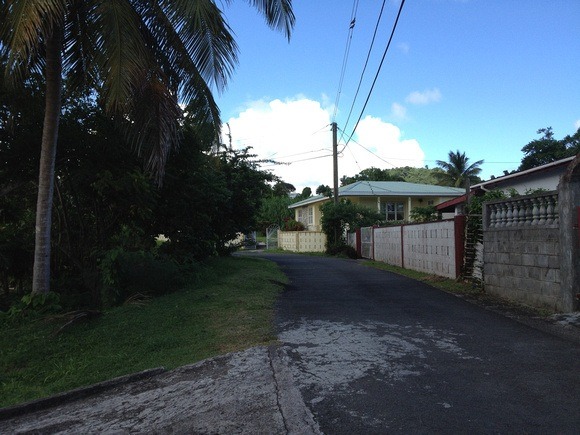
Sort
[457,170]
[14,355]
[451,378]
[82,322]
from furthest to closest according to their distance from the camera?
[457,170] < [82,322] < [14,355] < [451,378]

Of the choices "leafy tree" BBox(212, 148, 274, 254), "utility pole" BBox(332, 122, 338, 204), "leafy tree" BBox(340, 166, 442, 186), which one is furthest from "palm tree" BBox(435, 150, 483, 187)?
"leafy tree" BBox(212, 148, 274, 254)

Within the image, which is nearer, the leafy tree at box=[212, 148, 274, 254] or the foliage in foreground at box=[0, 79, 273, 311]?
the foliage in foreground at box=[0, 79, 273, 311]

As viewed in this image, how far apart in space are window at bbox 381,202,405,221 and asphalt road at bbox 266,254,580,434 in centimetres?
2693

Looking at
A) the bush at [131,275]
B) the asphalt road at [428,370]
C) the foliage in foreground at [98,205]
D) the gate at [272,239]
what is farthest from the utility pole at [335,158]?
the asphalt road at [428,370]

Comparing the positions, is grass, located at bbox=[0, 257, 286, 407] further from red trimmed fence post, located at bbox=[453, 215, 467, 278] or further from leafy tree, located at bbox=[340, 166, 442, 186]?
leafy tree, located at bbox=[340, 166, 442, 186]

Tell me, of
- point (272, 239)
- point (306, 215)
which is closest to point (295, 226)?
point (306, 215)

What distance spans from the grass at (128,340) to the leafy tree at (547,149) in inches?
1161

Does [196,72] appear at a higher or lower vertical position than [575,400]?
higher

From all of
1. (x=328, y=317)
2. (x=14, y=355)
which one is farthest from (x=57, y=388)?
(x=328, y=317)

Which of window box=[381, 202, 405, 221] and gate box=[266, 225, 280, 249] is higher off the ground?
window box=[381, 202, 405, 221]

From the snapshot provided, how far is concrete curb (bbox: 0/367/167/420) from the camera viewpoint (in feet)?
15.5

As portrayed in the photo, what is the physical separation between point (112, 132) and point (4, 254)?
4.22m

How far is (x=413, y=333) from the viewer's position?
6641 millimetres

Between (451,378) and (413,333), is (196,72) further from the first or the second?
(451,378)
